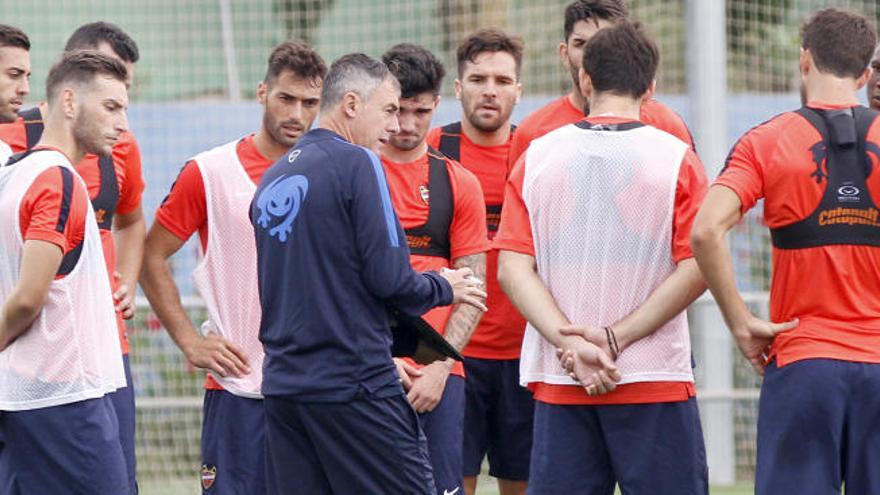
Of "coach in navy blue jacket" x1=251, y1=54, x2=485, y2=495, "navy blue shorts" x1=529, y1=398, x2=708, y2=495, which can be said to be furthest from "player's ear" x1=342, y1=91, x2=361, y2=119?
"navy blue shorts" x1=529, y1=398, x2=708, y2=495

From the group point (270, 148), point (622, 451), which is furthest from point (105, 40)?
point (622, 451)

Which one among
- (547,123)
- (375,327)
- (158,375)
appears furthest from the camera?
(158,375)

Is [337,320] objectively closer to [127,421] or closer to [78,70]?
[78,70]

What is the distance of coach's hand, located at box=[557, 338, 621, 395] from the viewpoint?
5621 mm

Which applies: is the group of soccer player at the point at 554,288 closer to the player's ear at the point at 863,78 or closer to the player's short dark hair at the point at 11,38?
the player's ear at the point at 863,78

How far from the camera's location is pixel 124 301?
659cm

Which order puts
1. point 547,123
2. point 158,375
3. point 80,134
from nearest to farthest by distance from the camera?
point 80,134 → point 547,123 → point 158,375

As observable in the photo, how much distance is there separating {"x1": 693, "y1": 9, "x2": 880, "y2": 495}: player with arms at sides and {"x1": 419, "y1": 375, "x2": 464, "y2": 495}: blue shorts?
1.42 m

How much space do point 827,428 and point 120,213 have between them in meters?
3.27

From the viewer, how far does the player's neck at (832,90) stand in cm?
555

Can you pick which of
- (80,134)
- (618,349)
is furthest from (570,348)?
(80,134)

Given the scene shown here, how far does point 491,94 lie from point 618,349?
2075 millimetres

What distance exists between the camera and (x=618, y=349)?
5680 mm

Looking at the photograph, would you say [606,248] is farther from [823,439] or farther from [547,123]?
[547,123]
